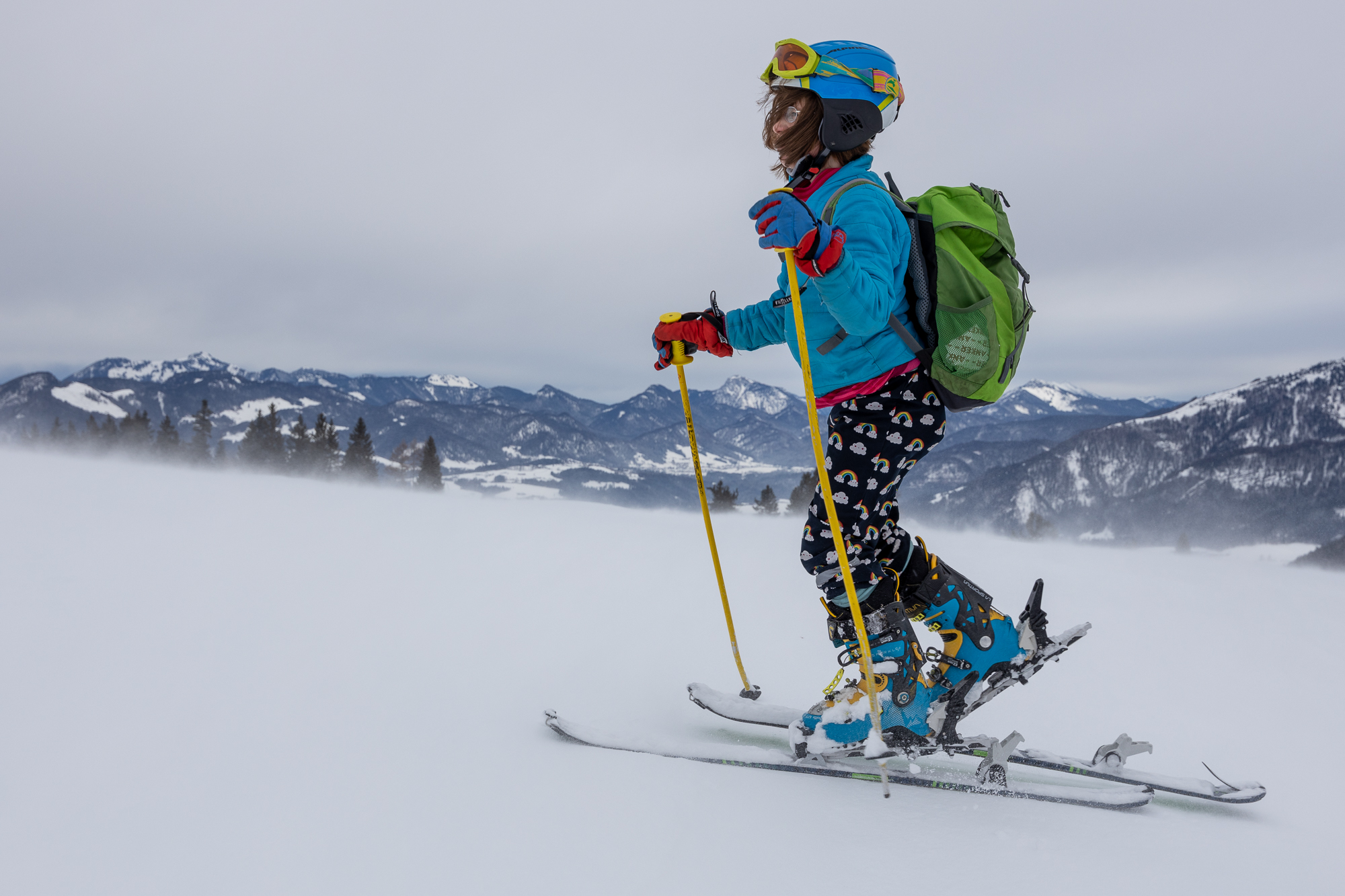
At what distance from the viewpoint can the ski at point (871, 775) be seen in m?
2.51

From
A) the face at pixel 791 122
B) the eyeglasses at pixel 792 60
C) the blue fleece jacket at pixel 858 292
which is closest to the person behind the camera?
the blue fleece jacket at pixel 858 292

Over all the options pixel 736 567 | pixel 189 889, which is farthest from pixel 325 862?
pixel 736 567

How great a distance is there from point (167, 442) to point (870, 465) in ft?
220

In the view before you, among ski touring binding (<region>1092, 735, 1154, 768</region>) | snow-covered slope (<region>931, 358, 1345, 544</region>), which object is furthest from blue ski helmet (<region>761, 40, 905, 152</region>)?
snow-covered slope (<region>931, 358, 1345, 544</region>)

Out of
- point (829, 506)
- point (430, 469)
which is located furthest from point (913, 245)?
point (430, 469)

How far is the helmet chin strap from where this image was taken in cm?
256

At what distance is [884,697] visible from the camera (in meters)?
2.72

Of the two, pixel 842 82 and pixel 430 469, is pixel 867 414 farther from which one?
pixel 430 469

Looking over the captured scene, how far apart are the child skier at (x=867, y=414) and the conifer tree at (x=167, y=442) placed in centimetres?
6470

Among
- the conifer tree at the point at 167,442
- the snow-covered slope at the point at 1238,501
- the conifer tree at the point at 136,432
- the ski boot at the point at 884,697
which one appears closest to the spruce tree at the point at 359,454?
the conifer tree at the point at 167,442

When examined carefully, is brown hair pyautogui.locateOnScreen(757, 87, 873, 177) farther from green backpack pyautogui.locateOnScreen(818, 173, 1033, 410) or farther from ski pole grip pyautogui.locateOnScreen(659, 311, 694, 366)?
ski pole grip pyautogui.locateOnScreen(659, 311, 694, 366)

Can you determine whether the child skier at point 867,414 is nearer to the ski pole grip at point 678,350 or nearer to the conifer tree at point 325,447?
the ski pole grip at point 678,350

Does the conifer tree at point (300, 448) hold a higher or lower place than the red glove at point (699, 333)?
higher

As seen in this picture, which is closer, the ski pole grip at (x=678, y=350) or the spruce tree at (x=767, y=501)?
→ the ski pole grip at (x=678, y=350)
